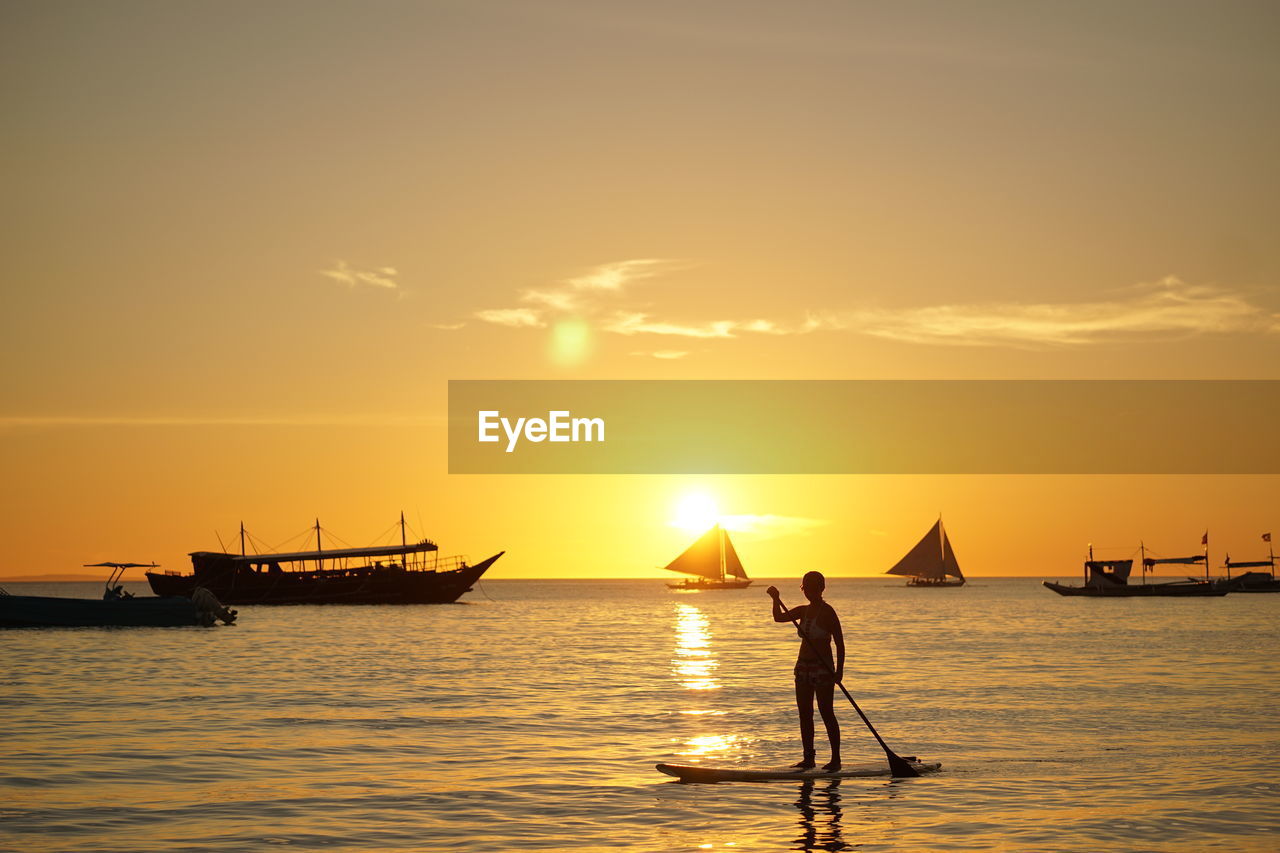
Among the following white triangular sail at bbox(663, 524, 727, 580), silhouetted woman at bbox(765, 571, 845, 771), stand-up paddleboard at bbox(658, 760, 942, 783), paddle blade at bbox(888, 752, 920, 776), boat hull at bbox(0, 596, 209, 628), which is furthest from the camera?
white triangular sail at bbox(663, 524, 727, 580)

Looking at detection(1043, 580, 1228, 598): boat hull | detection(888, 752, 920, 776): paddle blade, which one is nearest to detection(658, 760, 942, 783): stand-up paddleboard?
detection(888, 752, 920, 776): paddle blade

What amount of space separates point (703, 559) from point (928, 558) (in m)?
37.0

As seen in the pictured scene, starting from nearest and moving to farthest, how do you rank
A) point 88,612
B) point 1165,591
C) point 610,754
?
point 610,754 < point 88,612 < point 1165,591

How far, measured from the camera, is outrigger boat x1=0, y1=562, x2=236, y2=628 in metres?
79.9

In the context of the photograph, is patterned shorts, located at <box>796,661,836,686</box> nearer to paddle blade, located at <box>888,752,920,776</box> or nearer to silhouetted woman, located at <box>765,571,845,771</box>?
silhouetted woman, located at <box>765,571,845,771</box>

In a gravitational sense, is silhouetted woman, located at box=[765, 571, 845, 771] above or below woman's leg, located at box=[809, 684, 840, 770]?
above

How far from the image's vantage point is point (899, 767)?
17.6 meters

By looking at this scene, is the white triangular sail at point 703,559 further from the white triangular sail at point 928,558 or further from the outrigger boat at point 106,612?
the outrigger boat at point 106,612

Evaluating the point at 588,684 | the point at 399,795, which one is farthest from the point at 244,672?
the point at 399,795

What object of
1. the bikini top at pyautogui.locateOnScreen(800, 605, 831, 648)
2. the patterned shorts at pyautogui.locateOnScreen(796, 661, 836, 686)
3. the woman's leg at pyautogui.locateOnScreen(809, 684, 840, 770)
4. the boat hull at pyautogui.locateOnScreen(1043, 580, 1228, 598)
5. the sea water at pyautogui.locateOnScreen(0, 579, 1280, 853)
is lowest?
the boat hull at pyautogui.locateOnScreen(1043, 580, 1228, 598)

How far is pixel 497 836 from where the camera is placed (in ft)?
45.3

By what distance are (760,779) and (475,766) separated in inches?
185

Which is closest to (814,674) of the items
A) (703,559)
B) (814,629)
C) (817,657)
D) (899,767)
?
(817,657)

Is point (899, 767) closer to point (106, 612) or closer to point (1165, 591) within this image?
point (106, 612)
